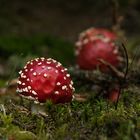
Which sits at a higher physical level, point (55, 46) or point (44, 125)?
point (55, 46)

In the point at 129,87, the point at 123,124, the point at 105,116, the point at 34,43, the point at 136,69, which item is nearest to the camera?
the point at 123,124

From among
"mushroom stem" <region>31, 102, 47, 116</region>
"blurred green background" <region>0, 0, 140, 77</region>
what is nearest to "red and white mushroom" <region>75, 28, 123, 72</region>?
"blurred green background" <region>0, 0, 140, 77</region>

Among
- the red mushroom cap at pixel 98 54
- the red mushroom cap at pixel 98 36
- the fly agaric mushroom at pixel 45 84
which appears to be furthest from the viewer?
the red mushroom cap at pixel 98 36

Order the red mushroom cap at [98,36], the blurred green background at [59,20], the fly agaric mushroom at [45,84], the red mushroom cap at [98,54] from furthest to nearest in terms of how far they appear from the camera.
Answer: the blurred green background at [59,20]
the red mushroom cap at [98,36]
the red mushroom cap at [98,54]
the fly agaric mushroom at [45,84]

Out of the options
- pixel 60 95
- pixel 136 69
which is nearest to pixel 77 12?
pixel 136 69

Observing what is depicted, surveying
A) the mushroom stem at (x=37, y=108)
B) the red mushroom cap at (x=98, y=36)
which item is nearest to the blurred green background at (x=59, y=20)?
the red mushroom cap at (x=98, y=36)

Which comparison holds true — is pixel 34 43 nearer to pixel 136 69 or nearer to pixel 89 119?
pixel 136 69

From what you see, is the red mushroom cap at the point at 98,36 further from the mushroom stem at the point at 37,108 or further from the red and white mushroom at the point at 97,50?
the mushroom stem at the point at 37,108
